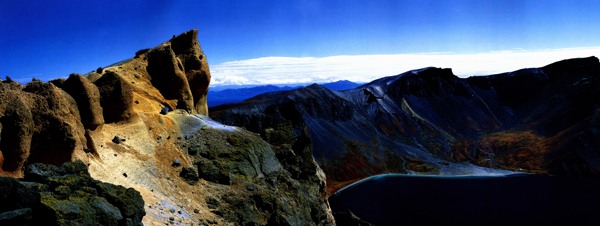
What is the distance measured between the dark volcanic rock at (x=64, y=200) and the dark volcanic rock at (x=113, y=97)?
1369 centimetres

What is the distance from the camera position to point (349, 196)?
4909 inches

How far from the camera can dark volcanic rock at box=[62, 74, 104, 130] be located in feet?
115

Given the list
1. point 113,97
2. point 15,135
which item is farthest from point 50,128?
point 113,97

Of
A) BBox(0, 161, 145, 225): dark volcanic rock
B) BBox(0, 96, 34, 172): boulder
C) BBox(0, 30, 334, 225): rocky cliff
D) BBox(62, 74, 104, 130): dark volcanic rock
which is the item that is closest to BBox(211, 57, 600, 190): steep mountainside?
BBox(0, 30, 334, 225): rocky cliff

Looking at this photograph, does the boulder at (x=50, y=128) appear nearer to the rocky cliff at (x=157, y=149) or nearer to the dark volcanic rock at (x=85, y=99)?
the rocky cliff at (x=157, y=149)

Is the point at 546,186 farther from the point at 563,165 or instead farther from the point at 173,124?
the point at 173,124

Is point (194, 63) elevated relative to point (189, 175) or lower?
elevated

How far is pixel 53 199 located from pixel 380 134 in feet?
565

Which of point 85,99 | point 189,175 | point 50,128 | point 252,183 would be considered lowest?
point 252,183

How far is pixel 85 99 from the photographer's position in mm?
35562

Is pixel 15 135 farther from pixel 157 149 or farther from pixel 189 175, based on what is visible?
pixel 189 175

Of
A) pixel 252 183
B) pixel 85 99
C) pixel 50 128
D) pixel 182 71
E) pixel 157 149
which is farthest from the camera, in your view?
pixel 182 71

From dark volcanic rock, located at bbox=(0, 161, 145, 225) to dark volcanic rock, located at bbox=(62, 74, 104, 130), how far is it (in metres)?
9.40

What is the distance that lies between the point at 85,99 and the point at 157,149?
315 inches
